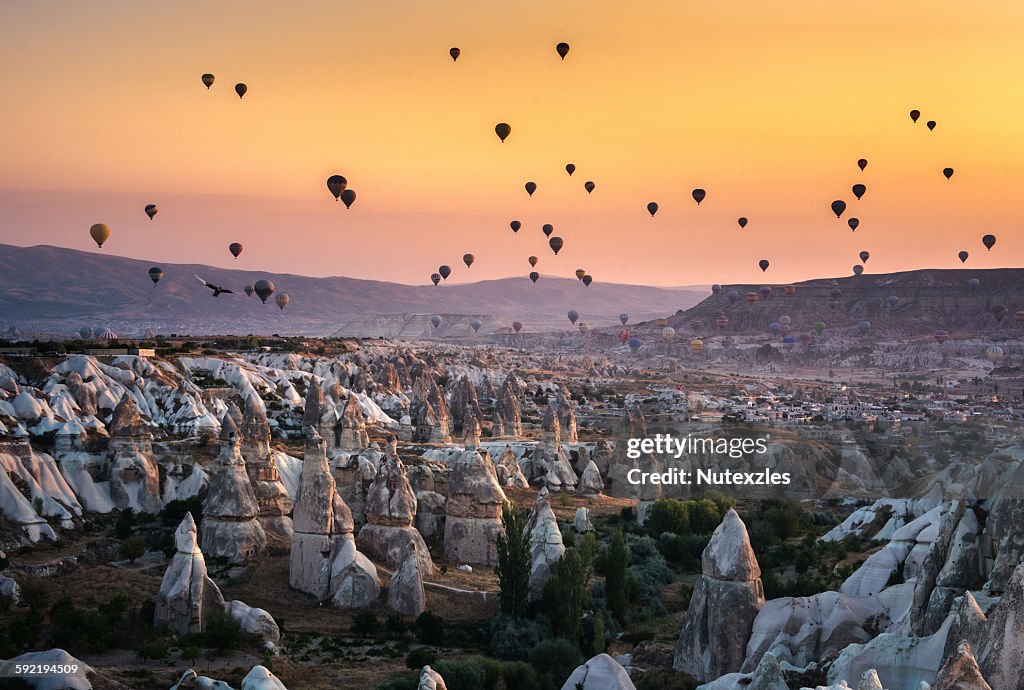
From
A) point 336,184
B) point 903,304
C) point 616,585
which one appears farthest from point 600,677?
point 903,304

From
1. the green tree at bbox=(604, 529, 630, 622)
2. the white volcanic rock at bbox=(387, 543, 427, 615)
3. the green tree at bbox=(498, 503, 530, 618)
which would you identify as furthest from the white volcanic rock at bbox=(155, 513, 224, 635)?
the green tree at bbox=(604, 529, 630, 622)

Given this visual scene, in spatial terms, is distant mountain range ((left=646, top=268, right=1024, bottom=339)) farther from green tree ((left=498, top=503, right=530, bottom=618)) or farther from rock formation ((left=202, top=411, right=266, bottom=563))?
green tree ((left=498, top=503, right=530, bottom=618))

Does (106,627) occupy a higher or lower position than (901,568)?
lower

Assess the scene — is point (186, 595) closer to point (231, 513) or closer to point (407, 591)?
point (407, 591)

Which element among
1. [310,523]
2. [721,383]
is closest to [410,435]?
[310,523]

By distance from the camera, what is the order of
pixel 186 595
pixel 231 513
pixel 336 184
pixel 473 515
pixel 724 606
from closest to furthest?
pixel 724 606, pixel 186 595, pixel 231 513, pixel 473 515, pixel 336 184

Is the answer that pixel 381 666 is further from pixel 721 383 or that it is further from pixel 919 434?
pixel 721 383

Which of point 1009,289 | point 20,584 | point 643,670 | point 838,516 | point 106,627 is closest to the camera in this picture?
point 643,670
